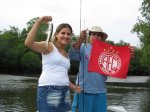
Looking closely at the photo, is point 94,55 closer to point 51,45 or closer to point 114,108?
point 51,45

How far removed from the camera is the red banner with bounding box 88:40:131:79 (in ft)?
19.1

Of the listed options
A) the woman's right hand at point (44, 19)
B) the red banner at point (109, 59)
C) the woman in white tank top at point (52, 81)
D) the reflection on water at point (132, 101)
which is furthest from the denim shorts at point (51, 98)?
the reflection on water at point (132, 101)

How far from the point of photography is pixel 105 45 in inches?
232

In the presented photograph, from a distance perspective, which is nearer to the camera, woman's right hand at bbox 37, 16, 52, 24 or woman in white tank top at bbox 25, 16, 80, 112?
woman's right hand at bbox 37, 16, 52, 24

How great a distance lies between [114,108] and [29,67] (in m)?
88.2

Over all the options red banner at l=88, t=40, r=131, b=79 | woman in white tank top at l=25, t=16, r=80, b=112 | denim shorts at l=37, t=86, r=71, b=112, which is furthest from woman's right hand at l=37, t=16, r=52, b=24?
red banner at l=88, t=40, r=131, b=79

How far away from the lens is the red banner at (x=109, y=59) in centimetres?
581

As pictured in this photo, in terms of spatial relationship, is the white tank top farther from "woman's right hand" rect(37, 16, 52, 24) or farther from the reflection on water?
the reflection on water

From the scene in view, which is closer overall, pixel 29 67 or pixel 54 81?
pixel 54 81

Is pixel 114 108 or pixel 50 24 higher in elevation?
pixel 50 24

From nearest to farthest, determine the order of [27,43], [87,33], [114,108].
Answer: [27,43] → [87,33] → [114,108]

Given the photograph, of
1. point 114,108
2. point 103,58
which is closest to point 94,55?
point 103,58

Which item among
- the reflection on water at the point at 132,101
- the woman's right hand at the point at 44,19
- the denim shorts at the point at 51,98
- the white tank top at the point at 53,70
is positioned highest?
the woman's right hand at the point at 44,19

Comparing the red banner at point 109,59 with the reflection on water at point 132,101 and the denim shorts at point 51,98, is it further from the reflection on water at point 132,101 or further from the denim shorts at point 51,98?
the reflection on water at point 132,101
